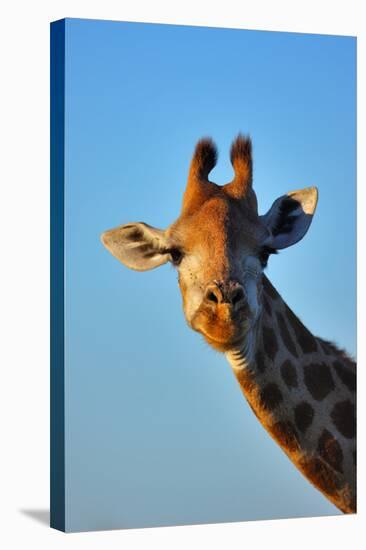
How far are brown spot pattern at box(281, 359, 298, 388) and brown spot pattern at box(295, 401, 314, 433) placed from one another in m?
0.19

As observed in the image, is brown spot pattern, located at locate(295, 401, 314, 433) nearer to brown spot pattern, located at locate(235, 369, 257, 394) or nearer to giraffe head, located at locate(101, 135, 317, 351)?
brown spot pattern, located at locate(235, 369, 257, 394)

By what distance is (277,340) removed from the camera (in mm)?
12203

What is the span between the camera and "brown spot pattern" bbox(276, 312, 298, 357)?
12.3m

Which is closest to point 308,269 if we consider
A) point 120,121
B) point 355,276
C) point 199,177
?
point 355,276

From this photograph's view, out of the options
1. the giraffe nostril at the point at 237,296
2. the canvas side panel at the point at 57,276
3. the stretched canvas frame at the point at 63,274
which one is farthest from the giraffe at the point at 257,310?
the canvas side panel at the point at 57,276

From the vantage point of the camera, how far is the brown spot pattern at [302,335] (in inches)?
490

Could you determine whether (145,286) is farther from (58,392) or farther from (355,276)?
(355,276)

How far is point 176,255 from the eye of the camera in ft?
38.9

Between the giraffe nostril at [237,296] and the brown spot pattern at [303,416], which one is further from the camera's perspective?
the brown spot pattern at [303,416]

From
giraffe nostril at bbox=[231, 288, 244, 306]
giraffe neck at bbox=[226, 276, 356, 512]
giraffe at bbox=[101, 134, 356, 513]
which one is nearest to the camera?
giraffe nostril at bbox=[231, 288, 244, 306]

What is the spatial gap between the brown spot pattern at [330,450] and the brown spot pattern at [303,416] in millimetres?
214

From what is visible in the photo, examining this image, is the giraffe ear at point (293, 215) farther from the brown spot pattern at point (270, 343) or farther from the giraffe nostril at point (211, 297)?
the giraffe nostril at point (211, 297)

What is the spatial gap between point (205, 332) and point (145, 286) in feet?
Answer: 2.92

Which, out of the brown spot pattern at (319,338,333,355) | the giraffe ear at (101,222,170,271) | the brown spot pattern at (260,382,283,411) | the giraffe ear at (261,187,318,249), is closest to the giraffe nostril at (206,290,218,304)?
the giraffe ear at (101,222,170,271)
